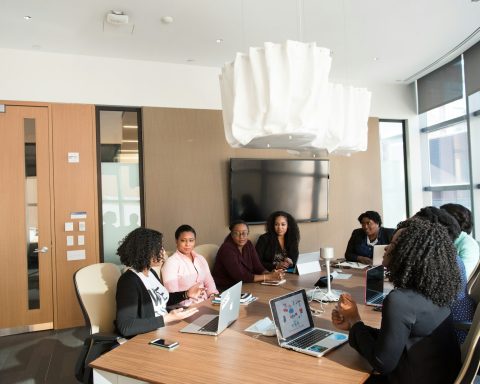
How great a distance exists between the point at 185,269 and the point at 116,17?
7.81 ft

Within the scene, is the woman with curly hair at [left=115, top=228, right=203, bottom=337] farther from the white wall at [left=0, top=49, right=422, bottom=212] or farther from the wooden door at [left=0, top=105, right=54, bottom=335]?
the white wall at [left=0, top=49, right=422, bottom=212]

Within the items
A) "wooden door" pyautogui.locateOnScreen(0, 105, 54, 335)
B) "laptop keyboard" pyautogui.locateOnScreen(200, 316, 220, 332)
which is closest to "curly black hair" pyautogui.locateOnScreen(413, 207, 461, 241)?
"laptop keyboard" pyautogui.locateOnScreen(200, 316, 220, 332)

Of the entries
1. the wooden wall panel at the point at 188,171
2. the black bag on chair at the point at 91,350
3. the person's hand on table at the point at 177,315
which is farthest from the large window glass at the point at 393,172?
the black bag on chair at the point at 91,350

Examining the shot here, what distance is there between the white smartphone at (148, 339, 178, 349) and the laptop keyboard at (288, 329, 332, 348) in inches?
22.0

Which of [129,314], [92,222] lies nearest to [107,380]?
[129,314]

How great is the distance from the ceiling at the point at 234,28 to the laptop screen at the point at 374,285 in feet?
7.89

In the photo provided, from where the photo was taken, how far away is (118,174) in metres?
4.62

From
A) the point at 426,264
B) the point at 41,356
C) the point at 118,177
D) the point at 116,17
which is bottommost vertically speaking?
the point at 41,356

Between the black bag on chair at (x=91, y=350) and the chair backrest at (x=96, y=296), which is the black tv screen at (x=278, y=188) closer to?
the chair backrest at (x=96, y=296)

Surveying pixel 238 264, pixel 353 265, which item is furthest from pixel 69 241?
pixel 353 265

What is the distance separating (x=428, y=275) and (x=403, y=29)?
11.1ft

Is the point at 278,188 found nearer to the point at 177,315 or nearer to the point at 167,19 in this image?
the point at 167,19

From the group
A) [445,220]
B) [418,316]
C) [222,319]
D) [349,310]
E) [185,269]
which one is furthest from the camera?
[185,269]

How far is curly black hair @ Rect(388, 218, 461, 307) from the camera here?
4.94 feet
